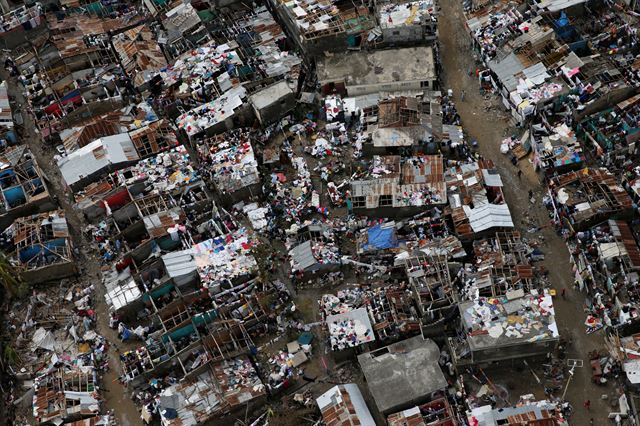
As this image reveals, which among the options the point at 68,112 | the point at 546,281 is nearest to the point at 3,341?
the point at 68,112

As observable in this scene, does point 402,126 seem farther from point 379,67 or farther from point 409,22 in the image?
point 409,22

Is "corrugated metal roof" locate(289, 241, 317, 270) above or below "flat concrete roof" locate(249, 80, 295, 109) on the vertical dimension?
below

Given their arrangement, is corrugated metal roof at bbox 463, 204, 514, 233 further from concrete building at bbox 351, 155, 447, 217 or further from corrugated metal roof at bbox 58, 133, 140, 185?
corrugated metal roof at bbox 58, 133, 140, 185

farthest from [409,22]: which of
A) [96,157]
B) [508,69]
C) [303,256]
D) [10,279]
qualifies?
[10,279]

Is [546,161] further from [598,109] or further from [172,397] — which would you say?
[172,397]

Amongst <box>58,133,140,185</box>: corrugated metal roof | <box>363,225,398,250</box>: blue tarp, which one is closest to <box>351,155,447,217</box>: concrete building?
<box>363,225,398,250</box>: blue tarp
